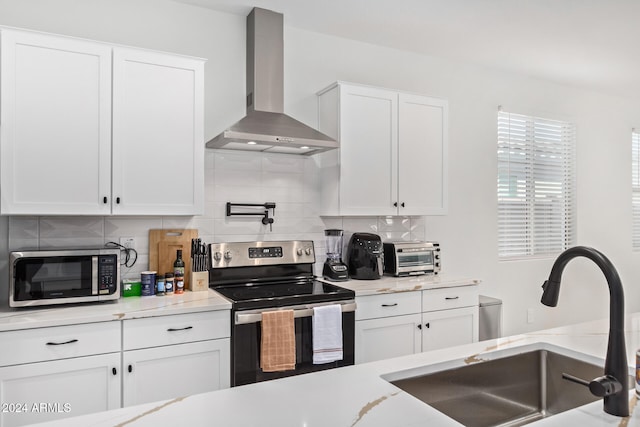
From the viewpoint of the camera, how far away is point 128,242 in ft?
9.44

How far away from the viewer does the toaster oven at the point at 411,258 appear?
11.6 feet

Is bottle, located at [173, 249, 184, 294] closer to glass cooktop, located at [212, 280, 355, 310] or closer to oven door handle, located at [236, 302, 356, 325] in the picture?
glass cooktop, located at [212, 280, 355, 310]

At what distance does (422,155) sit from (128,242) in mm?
2200

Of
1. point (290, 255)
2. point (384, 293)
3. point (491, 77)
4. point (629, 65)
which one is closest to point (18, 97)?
point (290, 255)

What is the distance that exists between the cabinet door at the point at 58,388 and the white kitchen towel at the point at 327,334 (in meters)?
1.05

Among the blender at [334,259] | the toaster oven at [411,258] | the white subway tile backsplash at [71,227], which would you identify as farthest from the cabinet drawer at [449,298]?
the white subway tile backsplash at [71,227]

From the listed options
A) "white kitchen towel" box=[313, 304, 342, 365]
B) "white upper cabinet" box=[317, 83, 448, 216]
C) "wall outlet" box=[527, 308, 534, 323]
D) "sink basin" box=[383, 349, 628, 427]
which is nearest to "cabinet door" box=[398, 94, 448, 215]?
"white upper cabinet" box=[317, 83, 448, 216]

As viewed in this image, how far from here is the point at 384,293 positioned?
3.02 m

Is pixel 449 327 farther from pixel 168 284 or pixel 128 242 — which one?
pixel 128 242

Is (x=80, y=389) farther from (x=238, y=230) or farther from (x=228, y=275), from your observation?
(x=238, y=230)

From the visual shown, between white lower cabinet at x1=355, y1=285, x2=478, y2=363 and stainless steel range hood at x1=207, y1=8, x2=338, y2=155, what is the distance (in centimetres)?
108

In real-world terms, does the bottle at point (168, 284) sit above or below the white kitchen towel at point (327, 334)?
above

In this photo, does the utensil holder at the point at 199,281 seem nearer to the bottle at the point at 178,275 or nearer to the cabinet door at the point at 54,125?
the bottle at the point at 178,275

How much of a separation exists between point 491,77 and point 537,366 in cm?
350
